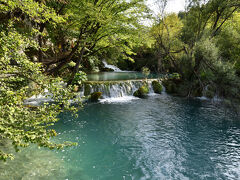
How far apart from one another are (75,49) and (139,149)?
6.56 meters

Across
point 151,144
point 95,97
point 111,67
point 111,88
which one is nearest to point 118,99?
point 111,88

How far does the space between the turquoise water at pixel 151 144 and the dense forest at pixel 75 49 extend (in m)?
1.72

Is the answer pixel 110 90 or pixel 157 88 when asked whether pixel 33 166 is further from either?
pixel 157 88

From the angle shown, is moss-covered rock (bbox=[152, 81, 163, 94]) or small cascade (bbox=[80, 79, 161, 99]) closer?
small cascade (bbox=[80, 79, 161, 99])

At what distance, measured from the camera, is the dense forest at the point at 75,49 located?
132 inches

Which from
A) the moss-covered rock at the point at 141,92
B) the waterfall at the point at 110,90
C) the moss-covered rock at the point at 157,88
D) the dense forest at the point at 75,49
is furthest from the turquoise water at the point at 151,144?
the moss-covered rock at the point at 157,88

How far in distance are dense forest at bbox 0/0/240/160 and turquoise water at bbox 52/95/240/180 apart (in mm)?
1717

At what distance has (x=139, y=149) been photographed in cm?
674

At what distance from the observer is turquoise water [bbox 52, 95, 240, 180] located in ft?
17.6

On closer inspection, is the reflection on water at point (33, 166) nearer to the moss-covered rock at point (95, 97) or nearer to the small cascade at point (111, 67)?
the moss-covered rock at point (95, 97)

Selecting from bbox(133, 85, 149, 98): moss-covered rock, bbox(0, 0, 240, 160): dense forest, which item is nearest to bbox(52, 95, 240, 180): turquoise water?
bbox(0, 0, 240, 160): dense forest

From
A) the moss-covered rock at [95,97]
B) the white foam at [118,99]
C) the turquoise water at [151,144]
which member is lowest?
the turquoise water at [151,144]

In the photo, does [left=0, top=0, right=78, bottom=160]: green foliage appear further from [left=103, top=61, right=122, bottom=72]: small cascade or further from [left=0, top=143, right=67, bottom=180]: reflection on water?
[left=103, top=61, right=122, bottom=72]: small cascade

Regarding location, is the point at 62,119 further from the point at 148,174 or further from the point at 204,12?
the point at 204,12
